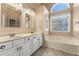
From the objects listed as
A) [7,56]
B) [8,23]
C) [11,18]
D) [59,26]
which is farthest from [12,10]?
[59,26]

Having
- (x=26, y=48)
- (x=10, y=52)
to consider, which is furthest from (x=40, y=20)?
(x=10, y=52)

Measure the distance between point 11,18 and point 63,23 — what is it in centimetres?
174

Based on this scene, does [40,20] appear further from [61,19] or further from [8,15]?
[8,15]

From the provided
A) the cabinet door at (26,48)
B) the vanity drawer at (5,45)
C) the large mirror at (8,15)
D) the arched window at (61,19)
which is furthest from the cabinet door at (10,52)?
the arched window at (61,19)

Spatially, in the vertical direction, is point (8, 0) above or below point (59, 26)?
above

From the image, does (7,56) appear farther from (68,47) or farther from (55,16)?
(55,16)

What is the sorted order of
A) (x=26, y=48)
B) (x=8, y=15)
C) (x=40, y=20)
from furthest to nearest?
(x=40, y=20)
(x=8, y=15)
(x=26, y=48)

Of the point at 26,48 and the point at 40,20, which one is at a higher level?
the point at 40,20

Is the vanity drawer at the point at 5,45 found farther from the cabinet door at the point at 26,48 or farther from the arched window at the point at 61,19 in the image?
the arched window at the point at 61,19

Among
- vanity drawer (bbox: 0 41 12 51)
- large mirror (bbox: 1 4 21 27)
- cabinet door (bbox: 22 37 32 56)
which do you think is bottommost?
cabinet door (bbox: 22 37 32 56)

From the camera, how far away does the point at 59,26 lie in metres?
3.14

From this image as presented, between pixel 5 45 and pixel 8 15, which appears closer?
pixel 5 45

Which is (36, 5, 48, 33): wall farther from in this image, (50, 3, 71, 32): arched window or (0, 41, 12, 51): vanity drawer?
(0, 41, 12, 51): vanity drawer

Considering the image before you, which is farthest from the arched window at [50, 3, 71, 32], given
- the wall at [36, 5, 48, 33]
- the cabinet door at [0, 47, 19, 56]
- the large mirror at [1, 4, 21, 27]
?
the cabinet door at [0, 47, 19, 56]
